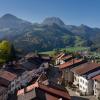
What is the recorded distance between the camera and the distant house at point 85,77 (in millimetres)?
63469

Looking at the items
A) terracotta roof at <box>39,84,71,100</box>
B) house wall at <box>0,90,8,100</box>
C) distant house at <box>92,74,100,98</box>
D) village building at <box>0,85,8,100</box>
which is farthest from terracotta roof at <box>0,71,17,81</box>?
distant house at <box>92,74,100,98</box>

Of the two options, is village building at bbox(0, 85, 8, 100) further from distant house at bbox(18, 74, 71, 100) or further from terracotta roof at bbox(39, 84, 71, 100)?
terracotta roof at bbox(39, 84, 71, 100)

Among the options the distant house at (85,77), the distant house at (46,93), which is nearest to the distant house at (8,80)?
the distant house at (46,93)

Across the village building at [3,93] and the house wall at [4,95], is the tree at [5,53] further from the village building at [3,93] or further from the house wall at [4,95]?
the house wall at [4,95]

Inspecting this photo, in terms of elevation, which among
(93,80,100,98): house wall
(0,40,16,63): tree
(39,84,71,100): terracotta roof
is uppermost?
(0,40,16,63): tree

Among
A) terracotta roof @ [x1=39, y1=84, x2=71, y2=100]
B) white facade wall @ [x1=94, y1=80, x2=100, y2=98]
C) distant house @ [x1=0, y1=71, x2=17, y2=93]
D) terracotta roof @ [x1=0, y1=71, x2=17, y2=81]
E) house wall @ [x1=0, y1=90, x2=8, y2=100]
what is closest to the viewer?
terracotta roof @ [x1=39, y1=84, x2=71, y2=100]

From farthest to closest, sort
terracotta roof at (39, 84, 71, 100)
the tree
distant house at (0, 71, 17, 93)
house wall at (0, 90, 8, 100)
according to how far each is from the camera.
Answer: the tree
distant house at (0, 71, 17, 93)
house wall at (0, 90, 8, 100)
terracotta roof at (39, 84, 71, 100)

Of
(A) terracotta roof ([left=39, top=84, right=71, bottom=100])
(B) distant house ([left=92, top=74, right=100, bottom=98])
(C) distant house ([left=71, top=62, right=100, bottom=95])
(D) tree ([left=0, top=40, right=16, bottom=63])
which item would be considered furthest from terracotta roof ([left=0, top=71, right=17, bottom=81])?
(D) tree ([left=0, top=40, right=16, bottom=63])

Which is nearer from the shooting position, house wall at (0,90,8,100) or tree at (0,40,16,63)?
house wall at (0,90,8,100)

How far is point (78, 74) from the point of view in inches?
2719

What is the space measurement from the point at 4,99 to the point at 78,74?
22.2 m

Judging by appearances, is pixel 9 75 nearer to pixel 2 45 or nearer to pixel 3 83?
pixel 3 83

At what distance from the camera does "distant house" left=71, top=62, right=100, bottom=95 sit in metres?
63.5

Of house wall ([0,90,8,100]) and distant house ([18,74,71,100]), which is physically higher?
distant house ([18,74,71,100])
